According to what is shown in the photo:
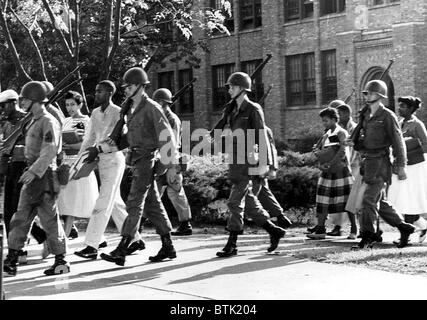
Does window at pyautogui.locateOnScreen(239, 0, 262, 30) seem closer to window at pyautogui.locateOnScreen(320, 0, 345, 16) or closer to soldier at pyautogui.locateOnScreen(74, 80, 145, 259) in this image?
window at pyautogui.locateOnScreen(320, 0, 345, 16)

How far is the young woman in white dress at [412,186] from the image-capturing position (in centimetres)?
1224

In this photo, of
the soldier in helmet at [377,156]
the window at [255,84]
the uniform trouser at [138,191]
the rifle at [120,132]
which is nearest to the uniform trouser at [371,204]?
the soldier in helmet at [377,156]

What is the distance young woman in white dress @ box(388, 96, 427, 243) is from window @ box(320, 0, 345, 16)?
2174cm

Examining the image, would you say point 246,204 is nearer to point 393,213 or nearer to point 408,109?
point 393,213

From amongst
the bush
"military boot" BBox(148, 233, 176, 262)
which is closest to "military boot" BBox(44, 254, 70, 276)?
"military boot" BBox(148, 233, 176, 262)

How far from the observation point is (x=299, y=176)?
1507cm

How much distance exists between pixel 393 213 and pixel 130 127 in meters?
3.48

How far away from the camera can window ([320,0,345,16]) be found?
110ft

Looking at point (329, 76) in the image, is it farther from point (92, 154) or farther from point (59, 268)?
point (59, 268)

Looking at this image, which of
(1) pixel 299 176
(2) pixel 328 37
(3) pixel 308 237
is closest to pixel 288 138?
(2) pixel 328 37

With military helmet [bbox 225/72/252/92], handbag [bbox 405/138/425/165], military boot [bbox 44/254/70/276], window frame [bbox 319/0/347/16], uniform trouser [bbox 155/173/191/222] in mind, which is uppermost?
window frame [bbox 319/0/347/16]

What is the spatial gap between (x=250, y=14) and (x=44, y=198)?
97.1 ft

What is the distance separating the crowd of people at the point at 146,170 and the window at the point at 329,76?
2140 centimetres

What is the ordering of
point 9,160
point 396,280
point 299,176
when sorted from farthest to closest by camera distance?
1. point 299,176
2. point 9,160
3. point 396,280
